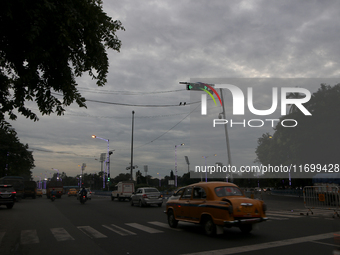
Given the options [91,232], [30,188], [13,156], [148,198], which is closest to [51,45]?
[91,232]

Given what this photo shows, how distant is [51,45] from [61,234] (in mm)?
7037

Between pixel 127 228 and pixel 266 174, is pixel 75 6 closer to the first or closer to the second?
pixel 127 228

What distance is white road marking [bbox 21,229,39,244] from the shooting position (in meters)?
9.57

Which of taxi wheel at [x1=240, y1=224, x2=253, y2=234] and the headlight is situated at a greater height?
the headlight

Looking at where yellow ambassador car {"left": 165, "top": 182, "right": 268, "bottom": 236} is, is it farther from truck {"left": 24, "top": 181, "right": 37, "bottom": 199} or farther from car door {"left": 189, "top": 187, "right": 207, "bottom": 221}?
truck {"left": 24, "top": 181, "right": 37, "bottom": 199}

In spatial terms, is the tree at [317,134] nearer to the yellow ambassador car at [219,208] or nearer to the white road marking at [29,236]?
the yellow ambassador car at [219,208]

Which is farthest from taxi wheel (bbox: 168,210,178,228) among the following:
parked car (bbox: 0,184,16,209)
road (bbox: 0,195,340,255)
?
parked car (bbox: 0,184,16,209)

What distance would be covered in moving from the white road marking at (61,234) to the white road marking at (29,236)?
0.62 meters

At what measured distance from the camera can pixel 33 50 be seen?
6.39m

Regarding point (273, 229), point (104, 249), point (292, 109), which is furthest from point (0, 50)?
point (292, 109)

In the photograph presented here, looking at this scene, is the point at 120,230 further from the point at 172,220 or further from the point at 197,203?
the point at 197,203

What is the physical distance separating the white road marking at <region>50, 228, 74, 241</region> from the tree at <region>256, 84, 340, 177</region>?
1169 inches

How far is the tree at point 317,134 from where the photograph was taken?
33.2m

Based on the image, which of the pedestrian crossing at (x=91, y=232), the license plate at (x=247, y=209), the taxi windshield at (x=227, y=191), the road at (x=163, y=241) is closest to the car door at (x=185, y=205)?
the road at (x=163, y=241)
